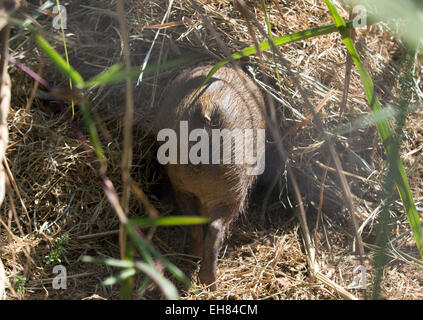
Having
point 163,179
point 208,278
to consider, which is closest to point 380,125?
point 208,278

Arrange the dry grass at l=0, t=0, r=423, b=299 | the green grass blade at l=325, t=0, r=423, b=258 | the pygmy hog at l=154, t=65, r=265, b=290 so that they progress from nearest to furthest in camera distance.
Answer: the green grass blade at l=325, t=0, r=423, b=258 → the pygmy hog at l=154, t=65, r=265, b=290 → the dry grass at l=0, t=0, r=423, b=299

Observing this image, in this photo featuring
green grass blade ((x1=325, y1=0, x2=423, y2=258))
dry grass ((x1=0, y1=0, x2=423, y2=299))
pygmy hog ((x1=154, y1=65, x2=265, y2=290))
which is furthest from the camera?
dry grass ((x1=0, y1=0, x2=423, y2=299))

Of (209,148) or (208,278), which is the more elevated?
(209,148)

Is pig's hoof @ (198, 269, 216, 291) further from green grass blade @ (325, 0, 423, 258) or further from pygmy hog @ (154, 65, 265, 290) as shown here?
green grass blade @ (325, 0, 423, 258)

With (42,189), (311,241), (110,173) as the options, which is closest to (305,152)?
(311,241)

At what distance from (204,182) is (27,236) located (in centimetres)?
92

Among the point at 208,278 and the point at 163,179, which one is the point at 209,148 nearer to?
the point at 163,179

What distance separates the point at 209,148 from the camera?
2096 mm

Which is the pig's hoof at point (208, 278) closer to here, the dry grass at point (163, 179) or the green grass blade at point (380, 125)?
the dry grass at point (163, 179)

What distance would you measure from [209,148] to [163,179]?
575mm

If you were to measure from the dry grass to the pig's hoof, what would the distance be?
0.14 feet

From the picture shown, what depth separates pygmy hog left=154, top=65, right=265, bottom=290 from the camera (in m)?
2.11

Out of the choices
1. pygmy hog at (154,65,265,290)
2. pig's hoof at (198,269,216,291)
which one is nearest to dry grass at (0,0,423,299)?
pig's hoof at (198,269,216,291)

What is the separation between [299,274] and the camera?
7.87ft
